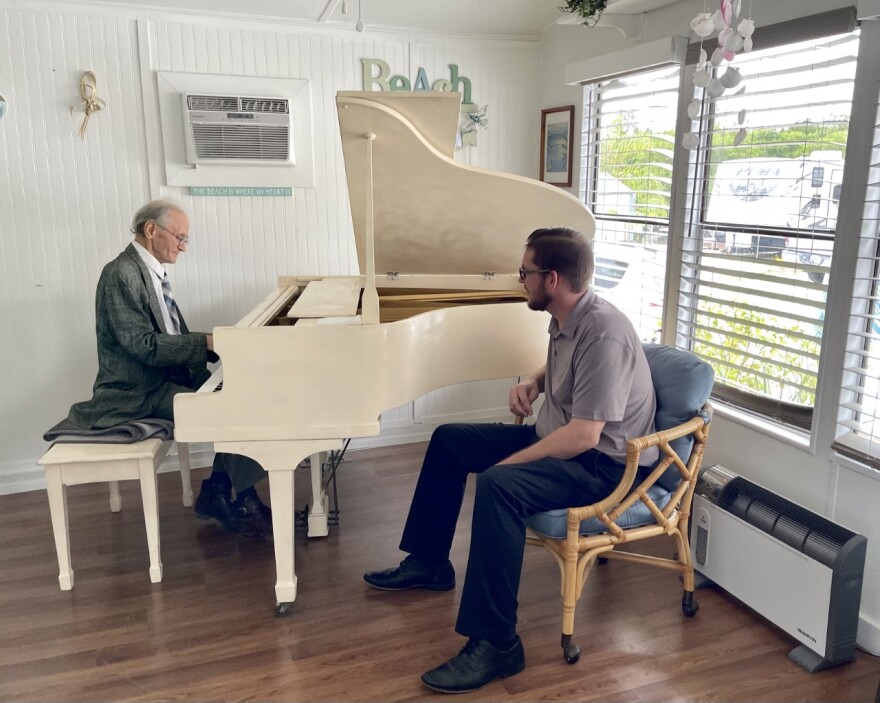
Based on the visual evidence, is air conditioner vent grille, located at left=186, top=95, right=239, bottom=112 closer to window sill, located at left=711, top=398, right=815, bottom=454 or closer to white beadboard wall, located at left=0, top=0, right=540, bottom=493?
white beadboard wall, located at left=0, top=0, right=540, bottom=493

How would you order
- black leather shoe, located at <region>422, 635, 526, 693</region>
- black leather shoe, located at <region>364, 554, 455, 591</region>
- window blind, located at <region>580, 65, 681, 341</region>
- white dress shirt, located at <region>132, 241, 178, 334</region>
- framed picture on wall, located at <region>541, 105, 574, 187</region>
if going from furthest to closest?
framed picture on wall, located at <region>541, 105, 574, 187</region> → window blind, located at <region>580, 65, 681, 341</region> → white dress shirt, located at <region>132, 241, 178, 334</region> → black leather shoe, located at <region>364, 554, 455, 591</region> → black leather shoe, located at <region>422, 635, 526, 693</region>

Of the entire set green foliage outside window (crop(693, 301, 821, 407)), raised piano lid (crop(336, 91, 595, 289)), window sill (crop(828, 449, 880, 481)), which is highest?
raised piano lid (crop(336, 91, 595, 289))

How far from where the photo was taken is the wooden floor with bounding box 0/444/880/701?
6.89ft

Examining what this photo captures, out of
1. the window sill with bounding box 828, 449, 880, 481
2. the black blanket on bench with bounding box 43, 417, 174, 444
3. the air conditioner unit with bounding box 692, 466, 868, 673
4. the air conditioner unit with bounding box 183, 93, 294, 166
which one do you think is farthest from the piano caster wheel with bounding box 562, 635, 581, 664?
the air conditioner unit with bounding box 183, 93, 294, 166

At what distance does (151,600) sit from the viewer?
8.41 ft

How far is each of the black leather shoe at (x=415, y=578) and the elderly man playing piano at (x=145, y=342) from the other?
68 cm

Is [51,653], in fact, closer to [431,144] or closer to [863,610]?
[431,144]

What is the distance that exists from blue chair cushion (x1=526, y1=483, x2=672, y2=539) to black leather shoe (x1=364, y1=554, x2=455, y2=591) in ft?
1.71

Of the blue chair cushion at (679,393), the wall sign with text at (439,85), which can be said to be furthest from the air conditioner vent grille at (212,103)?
the blue chair cushion at (679,393)

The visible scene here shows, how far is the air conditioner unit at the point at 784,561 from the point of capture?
212 cm

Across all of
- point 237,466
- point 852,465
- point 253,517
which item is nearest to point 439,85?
point 237,466

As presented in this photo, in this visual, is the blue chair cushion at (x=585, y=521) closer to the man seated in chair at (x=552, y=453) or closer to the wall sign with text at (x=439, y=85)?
the man seated in chair at (x=552, y=453)

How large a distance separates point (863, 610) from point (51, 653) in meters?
2.52

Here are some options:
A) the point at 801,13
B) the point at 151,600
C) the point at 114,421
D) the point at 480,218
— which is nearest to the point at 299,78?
the point at 480,218
